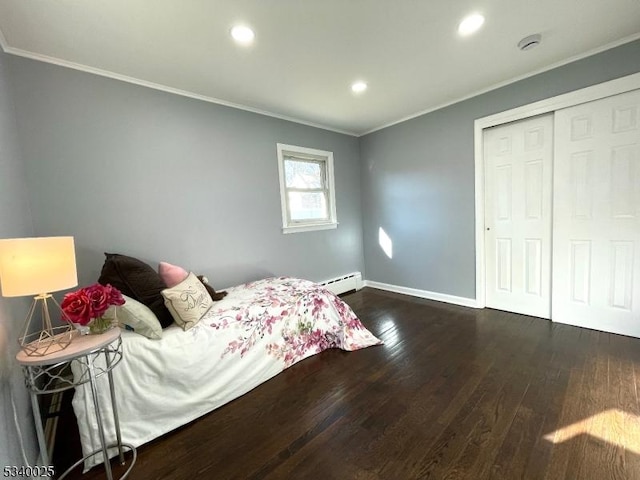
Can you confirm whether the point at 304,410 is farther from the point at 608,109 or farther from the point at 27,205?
the point at 608,109

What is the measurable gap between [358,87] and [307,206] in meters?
1.66

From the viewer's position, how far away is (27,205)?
195cm

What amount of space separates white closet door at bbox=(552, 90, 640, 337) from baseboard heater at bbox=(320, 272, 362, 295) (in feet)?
8.02

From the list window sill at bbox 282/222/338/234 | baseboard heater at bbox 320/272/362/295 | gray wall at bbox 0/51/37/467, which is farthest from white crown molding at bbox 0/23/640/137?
baseboard heater at bbox 320/272/362/295

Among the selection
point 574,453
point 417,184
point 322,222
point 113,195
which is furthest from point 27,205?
point 417,184

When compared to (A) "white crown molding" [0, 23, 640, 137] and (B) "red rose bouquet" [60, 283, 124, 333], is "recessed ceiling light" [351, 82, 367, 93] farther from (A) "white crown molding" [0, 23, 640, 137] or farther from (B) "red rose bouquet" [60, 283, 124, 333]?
(B) "red rose bouquet" [60, 283, 124, 333]

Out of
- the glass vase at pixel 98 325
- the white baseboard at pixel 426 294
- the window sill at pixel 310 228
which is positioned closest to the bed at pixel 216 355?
the glass vase at pixel 98 325

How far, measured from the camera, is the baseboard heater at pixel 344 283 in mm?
4016

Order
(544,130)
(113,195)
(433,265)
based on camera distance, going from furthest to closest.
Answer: (433,265)
(544,130)
(113,195)

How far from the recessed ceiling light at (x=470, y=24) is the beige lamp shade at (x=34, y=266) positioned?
2717mm

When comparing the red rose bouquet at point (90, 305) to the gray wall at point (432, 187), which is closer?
the red rose bouquet at point (90, 305)

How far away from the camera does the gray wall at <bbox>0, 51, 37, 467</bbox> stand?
1.11m

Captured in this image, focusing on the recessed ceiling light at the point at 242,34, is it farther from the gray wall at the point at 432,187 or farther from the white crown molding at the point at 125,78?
the gray wall at the point at 432,187

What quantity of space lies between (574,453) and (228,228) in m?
3.09
